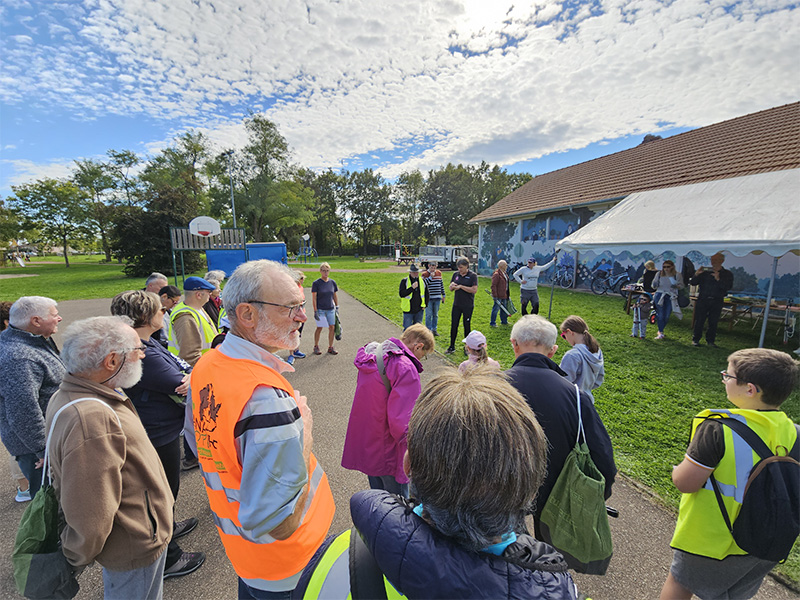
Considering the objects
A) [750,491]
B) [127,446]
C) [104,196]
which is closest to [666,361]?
[750,491]

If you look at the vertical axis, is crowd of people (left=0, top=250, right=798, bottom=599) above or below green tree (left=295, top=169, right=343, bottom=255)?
below

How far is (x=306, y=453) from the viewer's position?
54.2 inches

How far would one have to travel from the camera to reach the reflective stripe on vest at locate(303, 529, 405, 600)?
2.63 ft

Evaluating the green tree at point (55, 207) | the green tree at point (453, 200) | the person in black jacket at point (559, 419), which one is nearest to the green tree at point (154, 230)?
the green tree at point (55, 207)

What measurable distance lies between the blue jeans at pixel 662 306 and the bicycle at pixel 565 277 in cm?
882

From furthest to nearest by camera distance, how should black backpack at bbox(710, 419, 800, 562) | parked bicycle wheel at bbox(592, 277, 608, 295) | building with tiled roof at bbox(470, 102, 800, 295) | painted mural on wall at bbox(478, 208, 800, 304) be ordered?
1. parked bicycle wheel at bbox(592, 277, 608, 295)
2. building with tiled roof at bbox(470, 102, 800, 295)
3. painted mural on wall at bbox(478, 208, 800, 304)
4. black backpack at bbox(710, 419, 800, 562)

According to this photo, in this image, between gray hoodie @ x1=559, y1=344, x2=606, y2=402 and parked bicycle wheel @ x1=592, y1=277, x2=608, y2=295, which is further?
parked bicycle wheel @ x1=592, y1=277, x2=608, y2=295

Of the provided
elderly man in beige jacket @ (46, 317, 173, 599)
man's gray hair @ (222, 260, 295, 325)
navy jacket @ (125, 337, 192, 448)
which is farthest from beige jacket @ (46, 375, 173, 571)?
man's gray hair @ (222, 260, 295, 325)

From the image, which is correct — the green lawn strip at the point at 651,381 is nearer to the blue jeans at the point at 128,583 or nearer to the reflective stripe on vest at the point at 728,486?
the reflective stripe on vest at the point at 728,486

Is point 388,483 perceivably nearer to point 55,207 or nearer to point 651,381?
point 651,381

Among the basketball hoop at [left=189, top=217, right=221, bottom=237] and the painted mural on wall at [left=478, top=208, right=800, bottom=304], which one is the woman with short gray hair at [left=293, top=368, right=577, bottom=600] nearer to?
the painted mural on wall at [left=478, top=208, right=800, bottom=304]

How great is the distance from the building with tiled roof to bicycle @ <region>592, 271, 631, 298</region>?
0.35 m

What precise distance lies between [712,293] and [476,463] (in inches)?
380

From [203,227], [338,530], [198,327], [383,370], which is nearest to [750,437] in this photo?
[383,370]
